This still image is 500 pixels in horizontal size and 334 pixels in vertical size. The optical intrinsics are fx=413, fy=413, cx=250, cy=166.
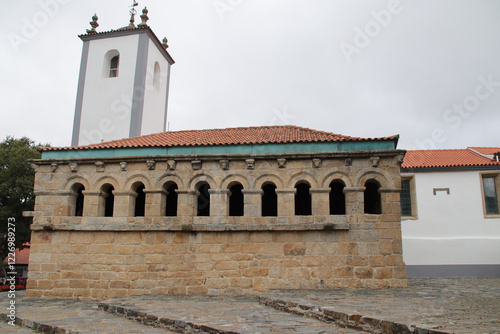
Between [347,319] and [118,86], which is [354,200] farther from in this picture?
[118,86]

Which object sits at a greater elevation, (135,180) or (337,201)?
(135,180)

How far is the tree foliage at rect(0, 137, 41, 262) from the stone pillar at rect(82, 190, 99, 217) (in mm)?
13458

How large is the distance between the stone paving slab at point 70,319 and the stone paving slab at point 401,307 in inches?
105

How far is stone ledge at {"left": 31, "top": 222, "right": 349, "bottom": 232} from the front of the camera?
10.0m

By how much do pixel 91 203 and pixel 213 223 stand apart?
11.1ft

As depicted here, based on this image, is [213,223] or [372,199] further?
[372,199]

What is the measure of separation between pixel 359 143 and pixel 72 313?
7.57 m

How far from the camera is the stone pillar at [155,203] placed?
1068 centimetres

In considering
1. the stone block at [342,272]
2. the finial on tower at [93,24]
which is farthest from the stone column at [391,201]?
the finial on tower at [93,24]

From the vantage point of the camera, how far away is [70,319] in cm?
741

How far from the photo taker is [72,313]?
8148 mm

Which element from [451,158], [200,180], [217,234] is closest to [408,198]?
[451,158]

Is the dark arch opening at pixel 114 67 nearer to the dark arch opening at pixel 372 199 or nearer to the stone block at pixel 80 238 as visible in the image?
the stone block at pixel 80 238

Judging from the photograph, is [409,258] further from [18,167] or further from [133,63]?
[18,167]
